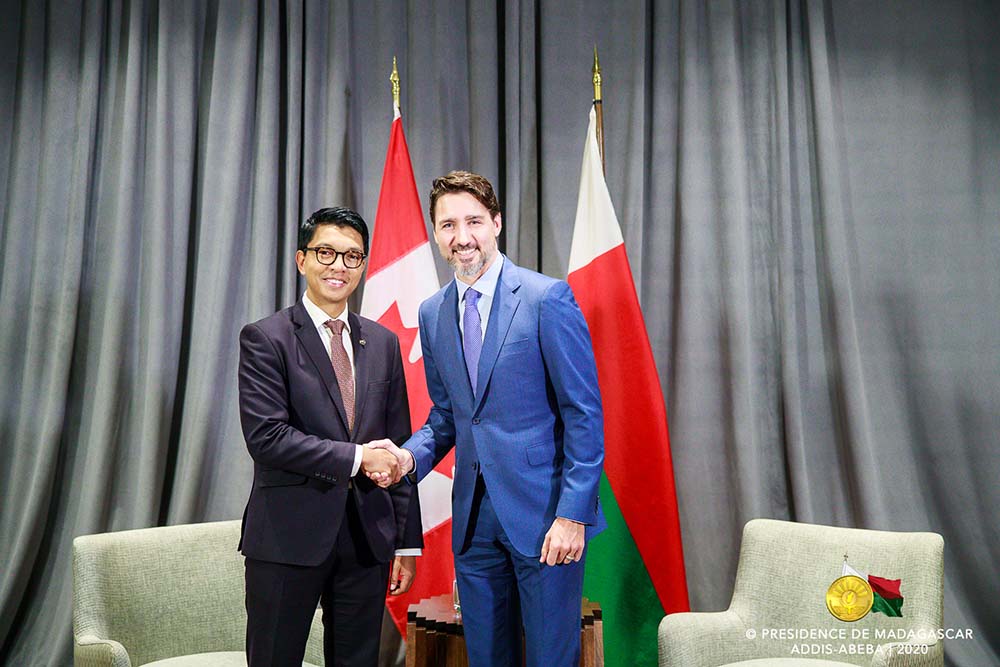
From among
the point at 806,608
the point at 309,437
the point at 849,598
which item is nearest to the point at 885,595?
the point at 849,598

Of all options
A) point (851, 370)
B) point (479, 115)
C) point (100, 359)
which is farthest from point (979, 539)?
point (100, 359)

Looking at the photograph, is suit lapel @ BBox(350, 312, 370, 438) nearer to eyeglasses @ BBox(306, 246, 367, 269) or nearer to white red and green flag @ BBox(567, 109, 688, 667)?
eyeglasses @ BBox(306, 246, 367, 269)

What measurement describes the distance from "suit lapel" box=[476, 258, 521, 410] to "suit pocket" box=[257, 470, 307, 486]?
0.48 metres

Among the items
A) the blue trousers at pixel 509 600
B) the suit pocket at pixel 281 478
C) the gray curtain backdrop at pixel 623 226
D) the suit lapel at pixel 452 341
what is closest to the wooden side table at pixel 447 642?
the blue trousers at pixel 509 600

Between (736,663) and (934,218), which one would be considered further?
A: (934,218)

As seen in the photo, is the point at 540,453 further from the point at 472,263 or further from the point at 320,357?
the point at 320,357

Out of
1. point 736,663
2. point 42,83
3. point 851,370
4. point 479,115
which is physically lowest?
point 736,663

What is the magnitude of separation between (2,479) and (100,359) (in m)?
0.69

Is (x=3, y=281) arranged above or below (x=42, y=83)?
below

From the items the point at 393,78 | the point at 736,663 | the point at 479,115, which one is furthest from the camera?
the point at 479,115

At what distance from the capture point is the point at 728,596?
3242 mm

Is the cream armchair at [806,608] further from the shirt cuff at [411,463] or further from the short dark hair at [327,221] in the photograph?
the short dark hair at [327,221]

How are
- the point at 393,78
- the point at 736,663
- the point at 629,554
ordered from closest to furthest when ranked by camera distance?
the point at 736,663 < the point at 629,554 < the point at 393,78

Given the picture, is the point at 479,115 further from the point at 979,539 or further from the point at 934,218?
the point at 979,539
